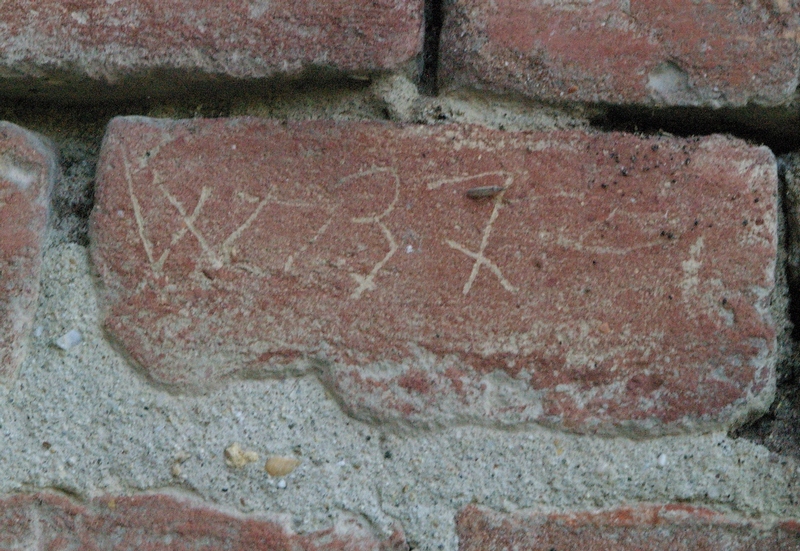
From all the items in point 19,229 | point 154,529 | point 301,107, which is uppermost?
point 301,107

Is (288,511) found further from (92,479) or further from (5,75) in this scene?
(5,75)

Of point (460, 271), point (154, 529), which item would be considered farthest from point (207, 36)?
point (154, 529)

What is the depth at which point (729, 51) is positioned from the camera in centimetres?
68

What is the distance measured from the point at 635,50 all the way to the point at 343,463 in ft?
1.43

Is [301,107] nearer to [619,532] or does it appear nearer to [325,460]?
[325,460]

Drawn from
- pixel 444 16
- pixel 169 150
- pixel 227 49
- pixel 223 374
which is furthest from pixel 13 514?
pixel 444 16

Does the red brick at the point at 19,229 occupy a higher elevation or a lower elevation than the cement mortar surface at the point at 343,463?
higher

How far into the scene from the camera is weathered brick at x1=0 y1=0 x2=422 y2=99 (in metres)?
0.68

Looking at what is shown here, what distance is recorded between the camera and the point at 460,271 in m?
0.65

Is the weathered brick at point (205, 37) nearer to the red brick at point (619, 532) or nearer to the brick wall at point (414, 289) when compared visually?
the brick wall at point (414, 289)

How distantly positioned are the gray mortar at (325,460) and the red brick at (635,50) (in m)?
0.30

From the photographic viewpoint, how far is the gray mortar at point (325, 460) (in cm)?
64

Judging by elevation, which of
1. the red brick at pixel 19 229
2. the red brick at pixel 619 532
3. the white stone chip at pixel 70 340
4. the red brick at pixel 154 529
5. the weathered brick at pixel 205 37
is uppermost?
the weathered brick at pixel 205 37

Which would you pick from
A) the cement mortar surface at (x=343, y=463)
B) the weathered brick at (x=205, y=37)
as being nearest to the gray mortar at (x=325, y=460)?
the cement mortar surface at (x=343, y=463)
